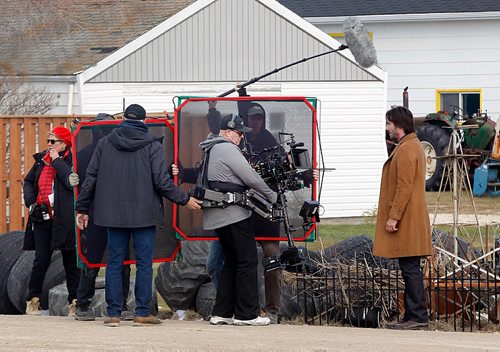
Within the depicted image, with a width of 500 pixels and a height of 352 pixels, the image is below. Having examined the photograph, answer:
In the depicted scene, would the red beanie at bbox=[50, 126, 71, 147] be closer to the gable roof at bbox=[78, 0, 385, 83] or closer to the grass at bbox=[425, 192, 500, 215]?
the gable roof at bbox=[78, 0, 385, 83]

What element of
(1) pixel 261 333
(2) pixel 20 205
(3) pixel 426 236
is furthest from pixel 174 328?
(2) pixel 20 205

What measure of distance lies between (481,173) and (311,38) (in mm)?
5903

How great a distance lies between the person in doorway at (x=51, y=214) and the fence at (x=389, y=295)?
218 centimetres

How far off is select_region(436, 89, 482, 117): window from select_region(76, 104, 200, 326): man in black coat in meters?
20.2

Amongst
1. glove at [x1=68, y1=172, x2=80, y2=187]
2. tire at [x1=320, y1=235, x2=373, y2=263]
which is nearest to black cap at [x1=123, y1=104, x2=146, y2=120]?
glove at [x1=68, y1=172, x2=80, y2=187]

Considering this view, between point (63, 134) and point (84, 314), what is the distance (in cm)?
179

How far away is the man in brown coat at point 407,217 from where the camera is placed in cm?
1034

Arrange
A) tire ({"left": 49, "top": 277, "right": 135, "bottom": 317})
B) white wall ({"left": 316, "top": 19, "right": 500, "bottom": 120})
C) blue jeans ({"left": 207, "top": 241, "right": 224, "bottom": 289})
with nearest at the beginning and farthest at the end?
blue jeans ({"left": 207, "top": 241, "right": 224, "bottom": 289}) < tire ({"left": 49, "top": 277, "right": 135, "bottom": 317}) < white wall ({"left": 316, "top": 19, "right": 500, "bottom": 120})

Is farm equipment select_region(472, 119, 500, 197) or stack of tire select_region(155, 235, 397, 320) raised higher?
farm equipment select_region(472, 119, 500, 197)

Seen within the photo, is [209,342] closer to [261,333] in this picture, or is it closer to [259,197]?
[261,333]

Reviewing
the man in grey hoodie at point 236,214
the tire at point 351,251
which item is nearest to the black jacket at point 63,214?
the man in grey hoodie at point 236,214

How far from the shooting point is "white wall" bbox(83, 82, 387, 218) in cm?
2272

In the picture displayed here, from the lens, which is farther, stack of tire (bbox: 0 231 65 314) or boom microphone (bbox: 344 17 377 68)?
boom microphone (bbox: 344 17 377 68)

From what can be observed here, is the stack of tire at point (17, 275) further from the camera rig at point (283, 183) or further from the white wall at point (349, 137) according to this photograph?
the white wall at point (349, 137)
